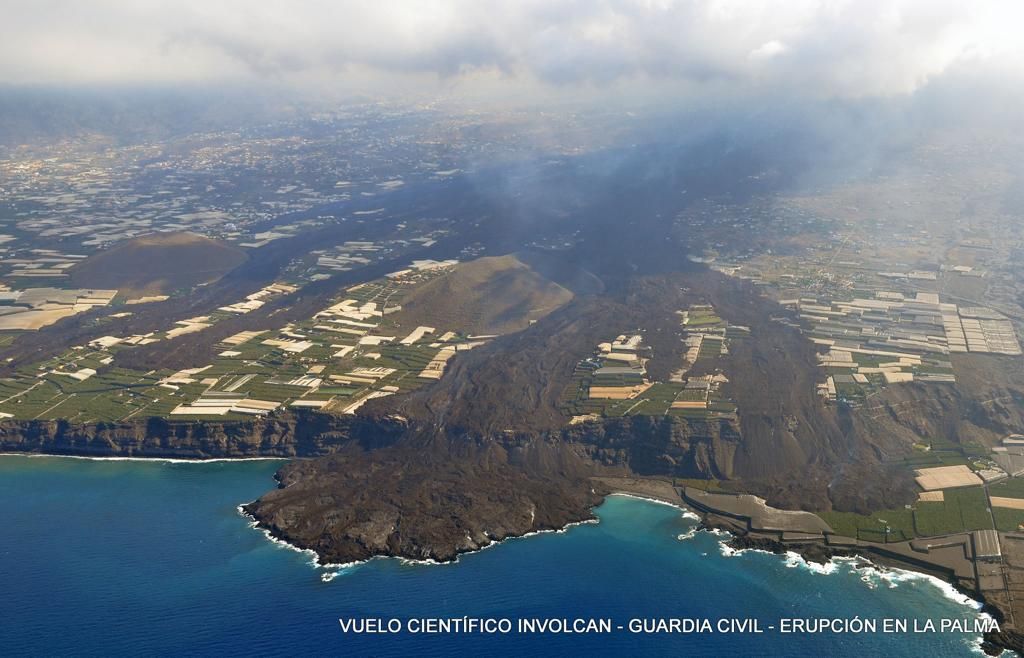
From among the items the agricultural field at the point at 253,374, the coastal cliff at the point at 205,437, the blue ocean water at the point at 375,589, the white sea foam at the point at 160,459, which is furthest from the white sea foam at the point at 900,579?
the white sea foam at the point at 160,459

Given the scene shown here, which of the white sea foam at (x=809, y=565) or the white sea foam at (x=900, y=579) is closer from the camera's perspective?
the white sea foam at (x=900, y=579)

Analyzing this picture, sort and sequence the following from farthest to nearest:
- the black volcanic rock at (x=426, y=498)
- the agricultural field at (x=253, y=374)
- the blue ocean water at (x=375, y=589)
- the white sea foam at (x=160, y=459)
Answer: the agricultural field at (x=253, y=374), the white sea foam at (x=160, y=459), the black volcanic rock at (x=426, y=498), the blue ocean water at (x=375, y=589)

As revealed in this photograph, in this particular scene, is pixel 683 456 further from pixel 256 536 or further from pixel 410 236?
pixel 410 236

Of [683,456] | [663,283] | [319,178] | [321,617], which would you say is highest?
[319,178]

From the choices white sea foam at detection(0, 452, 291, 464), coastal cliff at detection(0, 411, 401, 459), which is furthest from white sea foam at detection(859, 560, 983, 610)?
white sea foam at detection(0, 452, 291, 464)

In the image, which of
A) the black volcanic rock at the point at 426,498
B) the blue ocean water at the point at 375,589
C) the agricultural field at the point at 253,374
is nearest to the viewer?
the blue ocean water at the point at 375,589

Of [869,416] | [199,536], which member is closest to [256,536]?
[199,536]

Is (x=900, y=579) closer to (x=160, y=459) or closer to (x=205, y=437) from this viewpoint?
(x=205, y=437)

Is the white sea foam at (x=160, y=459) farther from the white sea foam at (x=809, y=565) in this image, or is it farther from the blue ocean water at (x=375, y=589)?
the white sea foam at (x=809, y=565)

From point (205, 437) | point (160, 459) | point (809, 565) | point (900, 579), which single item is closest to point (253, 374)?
point (205, 437)
